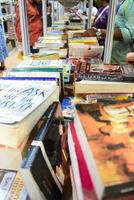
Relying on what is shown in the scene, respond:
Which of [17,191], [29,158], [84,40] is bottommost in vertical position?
[17,191]

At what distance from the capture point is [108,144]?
371 mm

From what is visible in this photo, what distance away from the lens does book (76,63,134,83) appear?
81 centimetres

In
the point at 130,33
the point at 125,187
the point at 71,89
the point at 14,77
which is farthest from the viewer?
the point at 130,33

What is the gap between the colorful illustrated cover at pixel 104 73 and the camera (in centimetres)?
81

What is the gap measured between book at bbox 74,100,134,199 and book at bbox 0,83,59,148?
12 cm

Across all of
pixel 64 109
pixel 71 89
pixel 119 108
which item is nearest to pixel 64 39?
pixel 71 89

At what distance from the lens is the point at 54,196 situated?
49cm

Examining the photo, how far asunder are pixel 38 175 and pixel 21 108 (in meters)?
0.16

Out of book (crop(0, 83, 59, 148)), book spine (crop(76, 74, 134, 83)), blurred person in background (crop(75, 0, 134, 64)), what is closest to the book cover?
book spine (crop(76, 74, 134, 83))

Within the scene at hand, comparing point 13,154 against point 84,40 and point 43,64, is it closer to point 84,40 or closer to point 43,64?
point 43,64

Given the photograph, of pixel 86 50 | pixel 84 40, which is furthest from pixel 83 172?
pixel 84 40

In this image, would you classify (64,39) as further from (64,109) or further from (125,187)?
(125,187)

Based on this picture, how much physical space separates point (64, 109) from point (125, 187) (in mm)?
535

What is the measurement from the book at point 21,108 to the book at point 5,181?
0.09m
